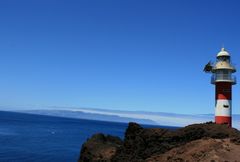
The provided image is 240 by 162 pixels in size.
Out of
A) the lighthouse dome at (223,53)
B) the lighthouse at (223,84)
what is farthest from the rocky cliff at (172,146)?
the lighthouse dome at (223,53)

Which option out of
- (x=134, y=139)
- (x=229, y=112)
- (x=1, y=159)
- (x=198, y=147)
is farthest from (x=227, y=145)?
(x=1, y=159)

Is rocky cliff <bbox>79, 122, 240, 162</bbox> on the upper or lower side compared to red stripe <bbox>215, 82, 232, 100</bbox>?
lower

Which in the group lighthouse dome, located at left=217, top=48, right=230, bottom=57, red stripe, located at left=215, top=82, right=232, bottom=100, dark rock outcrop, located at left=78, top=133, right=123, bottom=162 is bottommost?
dark rock outcrop, located at left=78, top=133, right=123, bottom=162

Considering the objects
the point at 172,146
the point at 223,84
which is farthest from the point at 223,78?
the point at 172,146

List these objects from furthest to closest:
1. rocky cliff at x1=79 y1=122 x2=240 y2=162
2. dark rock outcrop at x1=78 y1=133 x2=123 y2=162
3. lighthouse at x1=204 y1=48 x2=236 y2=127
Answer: lighthouse at x1=204 y1=48 x2=236 y2=127
dark rock outcrop at x1=78 y1=133 x2=123 y2=162
rocky cliff at x1=79 y1=122 x2=240 y2=162

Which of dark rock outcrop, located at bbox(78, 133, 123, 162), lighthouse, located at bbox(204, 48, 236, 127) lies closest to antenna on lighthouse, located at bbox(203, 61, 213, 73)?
lighthouse, located at bbox(204, 48, 236, 127)

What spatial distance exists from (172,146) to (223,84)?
11872mm

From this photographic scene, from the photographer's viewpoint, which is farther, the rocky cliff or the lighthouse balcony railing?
the lighthouse balcony railing

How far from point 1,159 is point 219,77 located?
33.1m

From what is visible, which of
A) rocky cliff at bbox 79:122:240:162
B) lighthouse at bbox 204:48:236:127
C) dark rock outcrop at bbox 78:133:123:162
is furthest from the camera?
lighthouse at bbox 204:48:236:127

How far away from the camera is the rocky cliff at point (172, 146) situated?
15445mm

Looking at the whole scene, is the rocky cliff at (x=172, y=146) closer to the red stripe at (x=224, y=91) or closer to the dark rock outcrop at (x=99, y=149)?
the dark rock outcrop at (x=99, y=149)

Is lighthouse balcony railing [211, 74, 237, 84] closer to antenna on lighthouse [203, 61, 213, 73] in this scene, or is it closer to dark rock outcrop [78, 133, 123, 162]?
antenna on lighthouse [203, 61, 213, 73]

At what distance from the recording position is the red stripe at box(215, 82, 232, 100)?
27.9 m
